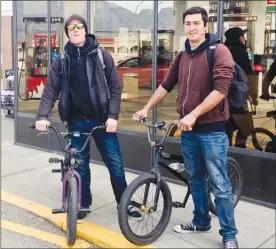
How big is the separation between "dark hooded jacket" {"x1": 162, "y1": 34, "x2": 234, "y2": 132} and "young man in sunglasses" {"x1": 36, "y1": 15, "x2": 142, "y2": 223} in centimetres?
73

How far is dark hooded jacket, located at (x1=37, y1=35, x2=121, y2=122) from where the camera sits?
387cm

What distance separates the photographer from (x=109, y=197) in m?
4.93

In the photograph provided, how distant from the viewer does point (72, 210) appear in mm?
3691

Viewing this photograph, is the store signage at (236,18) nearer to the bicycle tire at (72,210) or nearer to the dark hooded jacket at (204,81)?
the dark hooded jacket at (204,81)

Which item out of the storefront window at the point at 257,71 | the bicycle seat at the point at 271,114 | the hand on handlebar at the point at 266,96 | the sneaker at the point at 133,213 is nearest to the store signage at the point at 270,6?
the storefront window at the point at 257,71

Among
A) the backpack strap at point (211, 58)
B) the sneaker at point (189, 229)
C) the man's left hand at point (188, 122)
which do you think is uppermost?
the backpack strap at point (211, 58)

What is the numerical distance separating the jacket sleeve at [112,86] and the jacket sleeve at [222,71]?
1.04 metres

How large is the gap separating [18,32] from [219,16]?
375cm

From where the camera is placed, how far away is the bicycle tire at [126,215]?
3.51 meters

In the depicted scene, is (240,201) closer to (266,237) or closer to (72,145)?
(266,237)

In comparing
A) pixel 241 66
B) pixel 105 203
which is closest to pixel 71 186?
pixel 105 203

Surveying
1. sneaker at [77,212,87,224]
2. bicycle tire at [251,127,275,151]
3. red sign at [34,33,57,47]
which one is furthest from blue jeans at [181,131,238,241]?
red sign at [34,33,57,47]

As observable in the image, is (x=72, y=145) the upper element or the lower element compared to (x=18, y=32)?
lower

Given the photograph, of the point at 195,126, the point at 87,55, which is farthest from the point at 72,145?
the point at 195,126
